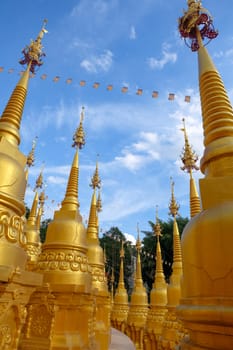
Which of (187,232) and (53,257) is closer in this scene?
(187,232)

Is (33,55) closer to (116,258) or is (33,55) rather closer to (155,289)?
(155,289)

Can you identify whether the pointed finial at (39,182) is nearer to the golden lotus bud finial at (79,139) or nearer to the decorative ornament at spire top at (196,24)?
the golden lotus bud finial at (79,139)

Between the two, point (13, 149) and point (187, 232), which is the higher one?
point (13, 149)

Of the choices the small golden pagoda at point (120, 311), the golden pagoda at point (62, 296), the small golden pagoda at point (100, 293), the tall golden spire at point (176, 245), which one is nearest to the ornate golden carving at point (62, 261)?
the golden pagoda at point (62, 296)

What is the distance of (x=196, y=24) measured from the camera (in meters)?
6.10

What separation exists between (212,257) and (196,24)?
19.0ft

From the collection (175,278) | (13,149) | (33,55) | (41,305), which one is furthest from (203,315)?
(175,278)

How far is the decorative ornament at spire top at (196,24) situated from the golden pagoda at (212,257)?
10.7 feet

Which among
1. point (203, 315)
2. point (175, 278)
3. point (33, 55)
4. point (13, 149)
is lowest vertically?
point (203, 315)

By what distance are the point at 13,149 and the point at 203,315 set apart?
4.32 meters

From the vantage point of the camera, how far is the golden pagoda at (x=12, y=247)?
12.2ft

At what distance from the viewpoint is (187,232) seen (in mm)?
3205

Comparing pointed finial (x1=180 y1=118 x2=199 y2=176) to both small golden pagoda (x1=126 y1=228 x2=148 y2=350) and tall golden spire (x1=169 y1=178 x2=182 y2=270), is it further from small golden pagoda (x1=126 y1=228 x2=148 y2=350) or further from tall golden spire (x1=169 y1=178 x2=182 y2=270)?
small golden pagoda (x1=126 y1=228 x2=148 y2=350)

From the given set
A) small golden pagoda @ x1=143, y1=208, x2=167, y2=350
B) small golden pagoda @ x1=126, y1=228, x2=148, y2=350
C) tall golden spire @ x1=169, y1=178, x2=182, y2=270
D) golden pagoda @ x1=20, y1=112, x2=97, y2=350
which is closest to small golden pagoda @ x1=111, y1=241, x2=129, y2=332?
small golden pagoda @ x1=126, y1=228, x2=148, y2=350
